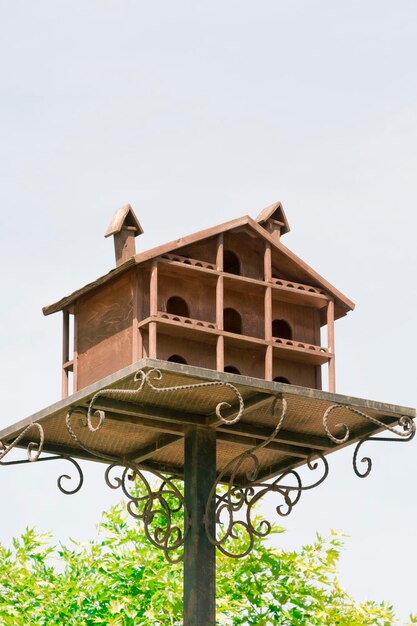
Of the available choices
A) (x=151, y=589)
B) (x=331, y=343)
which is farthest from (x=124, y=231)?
(x=151, y=589)

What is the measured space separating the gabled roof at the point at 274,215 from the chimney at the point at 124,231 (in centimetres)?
73

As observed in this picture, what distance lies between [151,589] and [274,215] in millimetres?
6094

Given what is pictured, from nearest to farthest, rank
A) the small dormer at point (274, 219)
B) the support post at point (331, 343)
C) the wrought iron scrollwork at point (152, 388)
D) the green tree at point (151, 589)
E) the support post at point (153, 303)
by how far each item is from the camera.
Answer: the wrought iron scrollwork at point (152, 388) < the support post at point (153, 303) < the support post at point (331, 343) < the small dormer at point (274, 219) < the green tree at point (151, 589)

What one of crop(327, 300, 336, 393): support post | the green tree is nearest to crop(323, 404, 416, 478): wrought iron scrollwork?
crop(327, 300, 336, 393): support post

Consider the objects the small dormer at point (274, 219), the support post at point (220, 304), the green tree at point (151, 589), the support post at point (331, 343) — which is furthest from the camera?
the green tree at point (151, 589)

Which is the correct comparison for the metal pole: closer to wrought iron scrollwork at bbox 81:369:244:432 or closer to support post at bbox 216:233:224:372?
wrought iron scrollwork at bbox 81:369:244:432

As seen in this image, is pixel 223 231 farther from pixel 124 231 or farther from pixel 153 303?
pixel 153 303

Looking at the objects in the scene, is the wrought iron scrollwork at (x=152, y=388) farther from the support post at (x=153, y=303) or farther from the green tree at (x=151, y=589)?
the green tree at (x=151, y=589)

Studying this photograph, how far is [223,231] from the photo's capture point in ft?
29.0

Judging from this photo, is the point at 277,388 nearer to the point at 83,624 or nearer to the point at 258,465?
the point at 258,465

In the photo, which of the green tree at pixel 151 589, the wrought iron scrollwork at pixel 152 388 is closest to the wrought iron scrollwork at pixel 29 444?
the wrought iron scrollwork at pixel 152 388

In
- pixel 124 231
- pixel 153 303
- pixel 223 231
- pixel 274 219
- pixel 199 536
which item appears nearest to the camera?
pixel 153 303

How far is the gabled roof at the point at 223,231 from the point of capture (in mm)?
8539

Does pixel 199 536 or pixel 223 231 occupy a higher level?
pixel 223 231
